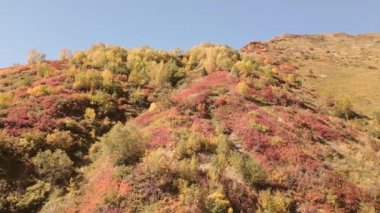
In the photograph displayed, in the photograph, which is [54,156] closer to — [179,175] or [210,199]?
[179,175]

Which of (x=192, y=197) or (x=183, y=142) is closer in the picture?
(x=192, y=197)

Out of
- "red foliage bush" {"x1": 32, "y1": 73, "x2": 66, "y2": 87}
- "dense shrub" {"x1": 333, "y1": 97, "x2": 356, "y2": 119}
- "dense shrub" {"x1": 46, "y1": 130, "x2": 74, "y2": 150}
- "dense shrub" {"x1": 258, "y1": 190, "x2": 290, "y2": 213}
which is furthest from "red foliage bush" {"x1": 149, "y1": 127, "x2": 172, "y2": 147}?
"dense shrub" {"x1": 333, "y1": 97, "x2": 356, "y2": 119}

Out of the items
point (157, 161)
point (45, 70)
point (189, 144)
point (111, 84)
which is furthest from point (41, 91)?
point (157, 161)

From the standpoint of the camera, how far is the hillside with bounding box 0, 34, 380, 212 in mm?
19750

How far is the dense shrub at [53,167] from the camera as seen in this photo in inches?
881

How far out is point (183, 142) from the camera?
23.9 meters

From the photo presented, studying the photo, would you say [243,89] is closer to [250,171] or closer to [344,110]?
[344,110]

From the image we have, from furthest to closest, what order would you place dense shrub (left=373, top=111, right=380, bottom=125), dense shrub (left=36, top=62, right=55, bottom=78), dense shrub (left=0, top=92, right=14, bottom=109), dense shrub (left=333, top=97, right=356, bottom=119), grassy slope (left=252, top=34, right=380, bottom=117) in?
grassy slope (left=252, top=34, right=380, bottom=117), dense shrub (left=36, top=62, right=55, bottom=78), dense shrub (left=333, top=97, right=356, bottom=119), dense shrub (left=373, top=111, right=380, bottom=125), dense shrub (left=0, top=92, right=14, bottom=109)

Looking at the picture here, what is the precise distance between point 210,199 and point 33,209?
32.5 feet

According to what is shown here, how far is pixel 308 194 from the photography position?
20578 mm

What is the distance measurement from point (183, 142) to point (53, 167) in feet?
27.1

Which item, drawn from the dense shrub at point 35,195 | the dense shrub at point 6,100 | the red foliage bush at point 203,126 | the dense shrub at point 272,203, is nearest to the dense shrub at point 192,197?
the dense shrub at point 272,203

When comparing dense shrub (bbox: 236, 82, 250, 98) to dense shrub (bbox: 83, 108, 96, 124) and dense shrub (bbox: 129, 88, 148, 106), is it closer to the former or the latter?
dense shrub (bbox: 129, 88, 148, 106)

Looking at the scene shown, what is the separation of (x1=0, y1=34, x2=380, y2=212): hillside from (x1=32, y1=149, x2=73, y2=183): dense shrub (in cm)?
7
